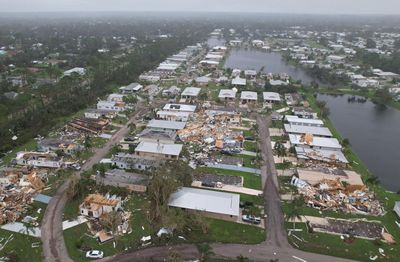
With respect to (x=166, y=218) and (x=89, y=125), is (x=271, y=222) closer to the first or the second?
(x=166, y=218)

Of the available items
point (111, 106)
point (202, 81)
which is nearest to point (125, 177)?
point (111, 106)

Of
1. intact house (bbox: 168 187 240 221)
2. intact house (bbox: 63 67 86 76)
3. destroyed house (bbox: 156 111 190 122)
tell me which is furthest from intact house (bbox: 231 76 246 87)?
intact house (bbox: 168 187 240 221)

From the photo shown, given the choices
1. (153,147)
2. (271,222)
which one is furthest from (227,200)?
(153,147)

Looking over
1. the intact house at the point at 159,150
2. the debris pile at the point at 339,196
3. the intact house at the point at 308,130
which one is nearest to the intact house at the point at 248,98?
the intact house at the point at 308,130

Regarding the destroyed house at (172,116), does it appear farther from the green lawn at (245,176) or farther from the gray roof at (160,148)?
the green lawn at (245,176)

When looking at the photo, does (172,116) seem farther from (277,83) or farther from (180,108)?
(277,83)

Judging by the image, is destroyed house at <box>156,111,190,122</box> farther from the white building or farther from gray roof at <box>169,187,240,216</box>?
gray roof at <box>169,187,240,216</box>
